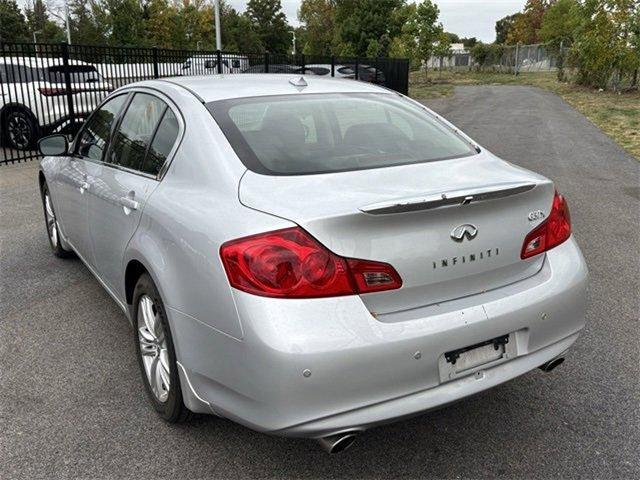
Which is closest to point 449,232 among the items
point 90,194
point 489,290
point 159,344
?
point 489,290

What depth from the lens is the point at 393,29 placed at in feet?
164

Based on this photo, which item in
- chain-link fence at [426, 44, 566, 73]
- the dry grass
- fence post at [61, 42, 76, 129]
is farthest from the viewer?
chain-link fence at [426, 44, 566, 73]

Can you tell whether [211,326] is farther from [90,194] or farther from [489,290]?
[90,194]

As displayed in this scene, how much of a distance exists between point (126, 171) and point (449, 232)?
1.93 metres

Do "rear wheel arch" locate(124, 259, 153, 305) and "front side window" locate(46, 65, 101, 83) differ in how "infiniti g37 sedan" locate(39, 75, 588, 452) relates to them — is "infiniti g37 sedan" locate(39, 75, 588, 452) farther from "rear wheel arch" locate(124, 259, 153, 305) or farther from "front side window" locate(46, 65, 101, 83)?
"front side window" locate(46, 65, 101, 83)

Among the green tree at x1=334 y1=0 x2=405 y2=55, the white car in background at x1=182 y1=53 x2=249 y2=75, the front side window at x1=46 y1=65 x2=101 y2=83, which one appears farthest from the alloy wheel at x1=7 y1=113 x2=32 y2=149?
the green tree at x1=334 y1=0 x2=405 y2=55

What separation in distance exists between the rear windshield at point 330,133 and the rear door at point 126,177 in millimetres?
380

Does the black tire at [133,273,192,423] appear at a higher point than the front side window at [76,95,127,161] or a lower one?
lower

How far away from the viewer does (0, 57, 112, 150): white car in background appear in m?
11.8

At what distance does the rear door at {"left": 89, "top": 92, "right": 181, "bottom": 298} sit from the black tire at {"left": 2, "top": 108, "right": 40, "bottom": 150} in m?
9.35

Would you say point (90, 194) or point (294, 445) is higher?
point (90, 194)

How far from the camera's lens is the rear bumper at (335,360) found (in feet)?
6.95

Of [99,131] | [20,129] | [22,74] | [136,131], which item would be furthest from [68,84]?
[136,131]

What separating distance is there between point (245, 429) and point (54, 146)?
2.71m
